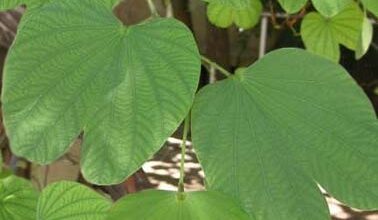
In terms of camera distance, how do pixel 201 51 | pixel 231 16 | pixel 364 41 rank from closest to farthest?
pixel 364 41 < pixel 231 16 < pixel 201 51

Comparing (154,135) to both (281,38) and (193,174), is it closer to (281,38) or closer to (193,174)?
(193,174)

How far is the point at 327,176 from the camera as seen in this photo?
23.1 inches

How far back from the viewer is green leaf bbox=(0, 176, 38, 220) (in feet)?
2.22

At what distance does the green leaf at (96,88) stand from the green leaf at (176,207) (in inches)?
2.5

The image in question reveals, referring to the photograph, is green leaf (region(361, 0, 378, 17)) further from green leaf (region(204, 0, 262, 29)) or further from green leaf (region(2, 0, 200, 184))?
green leaf (region(204, 0, 262, 29))

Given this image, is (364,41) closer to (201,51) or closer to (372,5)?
(372,5)

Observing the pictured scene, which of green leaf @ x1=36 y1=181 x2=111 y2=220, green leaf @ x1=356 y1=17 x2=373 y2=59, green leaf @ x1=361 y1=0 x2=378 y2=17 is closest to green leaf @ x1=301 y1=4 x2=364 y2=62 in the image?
green leaf @ x1=356 y1=17 x2=373 y2=59

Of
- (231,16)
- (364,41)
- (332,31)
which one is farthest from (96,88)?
(231,16)

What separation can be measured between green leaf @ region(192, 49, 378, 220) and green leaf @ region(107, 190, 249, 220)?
0.01 metres

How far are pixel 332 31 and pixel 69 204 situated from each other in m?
0.83

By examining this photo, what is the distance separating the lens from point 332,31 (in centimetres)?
133

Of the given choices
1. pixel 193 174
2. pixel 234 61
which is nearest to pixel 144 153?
pixel 193 174

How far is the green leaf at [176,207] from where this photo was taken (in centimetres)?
55

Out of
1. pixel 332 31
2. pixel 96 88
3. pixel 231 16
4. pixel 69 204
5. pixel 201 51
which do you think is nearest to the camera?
pixel 96 88
